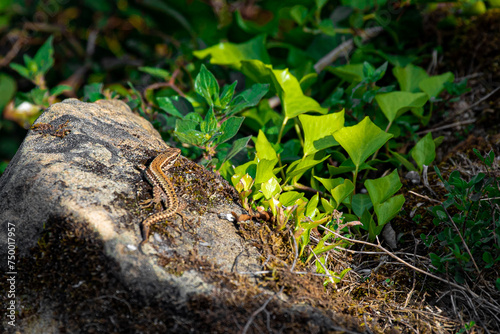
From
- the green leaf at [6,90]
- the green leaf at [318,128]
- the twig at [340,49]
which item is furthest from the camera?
the green leaf at [6,90]

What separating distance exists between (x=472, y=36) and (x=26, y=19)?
18.3 feet

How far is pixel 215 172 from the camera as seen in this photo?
249cm

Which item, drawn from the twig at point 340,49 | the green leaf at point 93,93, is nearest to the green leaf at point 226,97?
the green leaf at point 93,93

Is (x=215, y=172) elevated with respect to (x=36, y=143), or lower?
lower

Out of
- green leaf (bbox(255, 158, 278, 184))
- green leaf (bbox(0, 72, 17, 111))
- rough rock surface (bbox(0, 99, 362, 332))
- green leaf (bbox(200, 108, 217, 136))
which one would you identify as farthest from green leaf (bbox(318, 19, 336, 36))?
green leaf (bbox(0, 72, 17, 111))

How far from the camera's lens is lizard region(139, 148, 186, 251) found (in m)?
1.95

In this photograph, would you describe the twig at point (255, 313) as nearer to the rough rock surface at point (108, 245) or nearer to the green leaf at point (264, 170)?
the rough rock surface at point (108, 245)

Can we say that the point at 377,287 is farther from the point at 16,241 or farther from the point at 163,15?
the point at 163,15

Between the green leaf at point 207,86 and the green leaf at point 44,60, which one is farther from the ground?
the green leaf at point 207,86

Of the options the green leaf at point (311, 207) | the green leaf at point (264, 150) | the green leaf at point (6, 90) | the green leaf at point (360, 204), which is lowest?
the green leaf at point (6, 90)

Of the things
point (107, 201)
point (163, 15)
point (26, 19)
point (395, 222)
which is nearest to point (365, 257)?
point (395, 222)

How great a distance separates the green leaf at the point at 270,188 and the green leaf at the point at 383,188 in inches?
25.0

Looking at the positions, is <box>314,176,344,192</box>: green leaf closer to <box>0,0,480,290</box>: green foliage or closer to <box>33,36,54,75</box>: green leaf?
<box>0,0,480,290</box>: green foliage

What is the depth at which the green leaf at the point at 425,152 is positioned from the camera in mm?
2686
